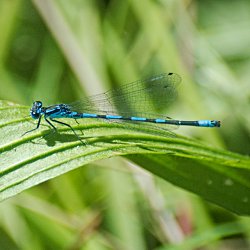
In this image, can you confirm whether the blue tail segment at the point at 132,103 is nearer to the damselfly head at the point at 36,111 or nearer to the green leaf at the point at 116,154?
the damselfly head at the point at 36,111

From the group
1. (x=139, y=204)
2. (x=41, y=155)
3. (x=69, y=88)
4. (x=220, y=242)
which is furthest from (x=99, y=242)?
→ (x=41, y=155)

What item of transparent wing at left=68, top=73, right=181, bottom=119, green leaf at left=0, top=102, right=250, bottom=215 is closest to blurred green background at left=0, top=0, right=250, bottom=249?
transparent wing at left=68, top=73, right=181, bottom=119

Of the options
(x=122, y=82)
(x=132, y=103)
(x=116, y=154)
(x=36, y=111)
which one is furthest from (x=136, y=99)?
(x=116, y=154)

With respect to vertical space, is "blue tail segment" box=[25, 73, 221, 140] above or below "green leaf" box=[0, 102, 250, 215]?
above

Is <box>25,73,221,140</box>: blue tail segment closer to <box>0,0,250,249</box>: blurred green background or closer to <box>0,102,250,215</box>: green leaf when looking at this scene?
<box>0,0,250,249</box>: blurred green background

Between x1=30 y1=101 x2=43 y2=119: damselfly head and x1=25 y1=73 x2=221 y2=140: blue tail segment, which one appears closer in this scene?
x1=30 y1=101 x2=43 y2=119: damselfly head

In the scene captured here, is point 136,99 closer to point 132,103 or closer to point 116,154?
point 132,103

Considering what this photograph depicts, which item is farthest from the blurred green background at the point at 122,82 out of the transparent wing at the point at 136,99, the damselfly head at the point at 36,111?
the damselfly head at the point at 36,111
